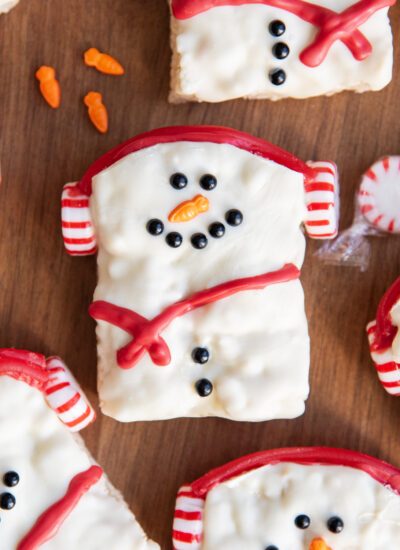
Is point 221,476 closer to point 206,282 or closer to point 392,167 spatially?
point 206,282

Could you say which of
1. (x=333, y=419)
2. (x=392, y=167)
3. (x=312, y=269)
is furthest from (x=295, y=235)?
(x=333, y=419)

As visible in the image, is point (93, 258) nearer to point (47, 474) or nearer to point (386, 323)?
point (47, 474)

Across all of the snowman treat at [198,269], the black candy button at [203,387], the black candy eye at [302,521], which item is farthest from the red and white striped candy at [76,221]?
the black candy eye at [302,521]

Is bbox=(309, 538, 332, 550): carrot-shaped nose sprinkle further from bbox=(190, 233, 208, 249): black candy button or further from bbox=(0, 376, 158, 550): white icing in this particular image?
bbox=(190, 233, 208, 249): black candy button

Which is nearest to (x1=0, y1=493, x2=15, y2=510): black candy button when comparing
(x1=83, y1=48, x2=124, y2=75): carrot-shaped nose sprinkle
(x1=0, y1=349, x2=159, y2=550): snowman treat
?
(x1=0, y1=349, x2=159, y2=550): snowman treat

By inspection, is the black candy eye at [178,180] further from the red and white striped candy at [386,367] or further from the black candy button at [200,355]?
the red and white striped candy at [386,367]

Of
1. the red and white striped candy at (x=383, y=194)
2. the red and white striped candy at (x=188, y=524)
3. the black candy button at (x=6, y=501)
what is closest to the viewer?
the black candy button at (x=6, y=501)
